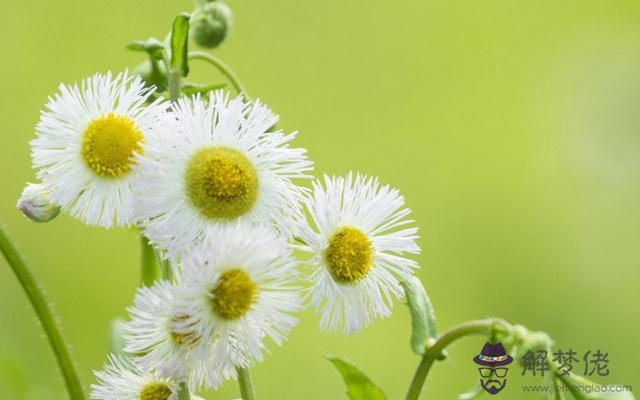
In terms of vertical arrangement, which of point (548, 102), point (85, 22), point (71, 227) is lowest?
point (71, 227)

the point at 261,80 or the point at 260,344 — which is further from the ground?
the point at 261,80

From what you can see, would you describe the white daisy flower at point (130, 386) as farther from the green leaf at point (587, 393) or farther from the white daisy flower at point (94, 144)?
the green leaf at point (587, 393)

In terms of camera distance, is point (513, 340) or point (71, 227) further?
point (71, 227)

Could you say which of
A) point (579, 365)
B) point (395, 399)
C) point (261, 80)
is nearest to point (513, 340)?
point (579, 365)

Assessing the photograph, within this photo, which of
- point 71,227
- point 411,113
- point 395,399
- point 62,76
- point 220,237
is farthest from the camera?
point 411,113

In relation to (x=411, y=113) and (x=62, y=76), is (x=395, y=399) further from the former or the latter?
(x=62, y=76)
